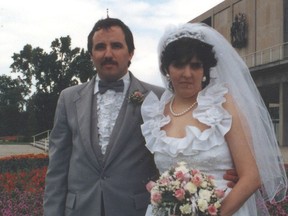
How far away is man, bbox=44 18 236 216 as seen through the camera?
393 centimetres


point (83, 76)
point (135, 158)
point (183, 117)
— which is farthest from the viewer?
point (83, 76)

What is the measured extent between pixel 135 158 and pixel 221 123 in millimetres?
850

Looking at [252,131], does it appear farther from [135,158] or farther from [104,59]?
[104,59]

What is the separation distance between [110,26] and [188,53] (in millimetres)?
884

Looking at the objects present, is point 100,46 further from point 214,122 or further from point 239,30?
point 239,30

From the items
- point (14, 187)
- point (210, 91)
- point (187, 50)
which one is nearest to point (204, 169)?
point (210, 91)

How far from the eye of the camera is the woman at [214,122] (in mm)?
3299

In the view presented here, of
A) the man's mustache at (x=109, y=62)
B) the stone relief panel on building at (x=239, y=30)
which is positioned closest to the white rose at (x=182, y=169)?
the man's mustache at (x=109, y=62)

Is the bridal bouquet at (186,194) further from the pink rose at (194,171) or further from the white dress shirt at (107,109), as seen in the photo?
the white dress shirt at (107,109)

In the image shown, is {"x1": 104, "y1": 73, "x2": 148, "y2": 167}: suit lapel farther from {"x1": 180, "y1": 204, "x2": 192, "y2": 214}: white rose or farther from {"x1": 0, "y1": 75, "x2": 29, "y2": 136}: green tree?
{"x1": 0, "y1": 75, "x2": 29, "y2": 136}: green tree

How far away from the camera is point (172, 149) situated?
347 centimetres

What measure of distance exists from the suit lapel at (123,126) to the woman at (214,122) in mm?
228

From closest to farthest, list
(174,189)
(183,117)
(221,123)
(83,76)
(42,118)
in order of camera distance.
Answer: (174,189) < (221,123) < (183,117) < (42,118) < (83,76)

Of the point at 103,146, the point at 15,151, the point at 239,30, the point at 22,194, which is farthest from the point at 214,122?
the point at 239,30
